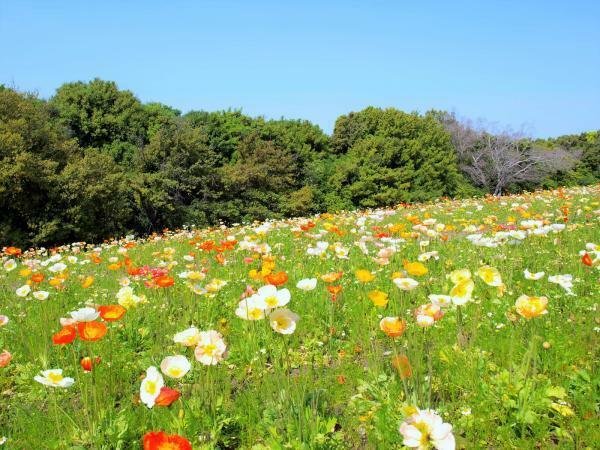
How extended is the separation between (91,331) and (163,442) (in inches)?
27.4

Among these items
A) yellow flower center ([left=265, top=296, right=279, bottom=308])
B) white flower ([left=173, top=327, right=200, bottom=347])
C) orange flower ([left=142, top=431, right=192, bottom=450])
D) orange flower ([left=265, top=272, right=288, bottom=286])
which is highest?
orange flower ([left=265, top=272, right=288, bottom=286])

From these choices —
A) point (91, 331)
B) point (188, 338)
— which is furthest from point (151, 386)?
Answer: point (91, 331)

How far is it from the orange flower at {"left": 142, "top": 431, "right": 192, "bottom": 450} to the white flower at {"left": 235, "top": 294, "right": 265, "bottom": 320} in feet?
2.50

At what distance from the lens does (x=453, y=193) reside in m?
32.9

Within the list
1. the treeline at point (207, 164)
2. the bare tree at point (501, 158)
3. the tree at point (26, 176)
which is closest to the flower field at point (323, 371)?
the tree at point (26, 176)

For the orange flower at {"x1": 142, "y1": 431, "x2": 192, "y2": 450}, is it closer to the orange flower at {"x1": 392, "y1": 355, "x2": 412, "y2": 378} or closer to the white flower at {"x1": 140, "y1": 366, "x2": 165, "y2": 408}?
the white flower at {"x1": 140, "y1": 366, "x2": 165, "y2": 408}

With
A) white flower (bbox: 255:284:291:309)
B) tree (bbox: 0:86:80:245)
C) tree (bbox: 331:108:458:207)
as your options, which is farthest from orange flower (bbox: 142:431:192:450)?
tree (bbox: 331:108:458:207)

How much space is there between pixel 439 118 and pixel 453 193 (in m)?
9.59

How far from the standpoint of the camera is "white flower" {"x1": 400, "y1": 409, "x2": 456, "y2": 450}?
1479 mm

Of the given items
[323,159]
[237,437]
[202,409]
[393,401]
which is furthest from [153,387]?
[323,159]

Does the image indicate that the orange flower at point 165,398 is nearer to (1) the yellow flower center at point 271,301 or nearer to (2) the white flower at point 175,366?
(2) the white flower at point 175,366

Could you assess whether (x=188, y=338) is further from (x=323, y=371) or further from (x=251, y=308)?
(x=323, y=371)

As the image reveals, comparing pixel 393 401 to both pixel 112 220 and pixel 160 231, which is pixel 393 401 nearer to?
pixel 112 220

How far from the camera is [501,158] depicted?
3388 centimetres
